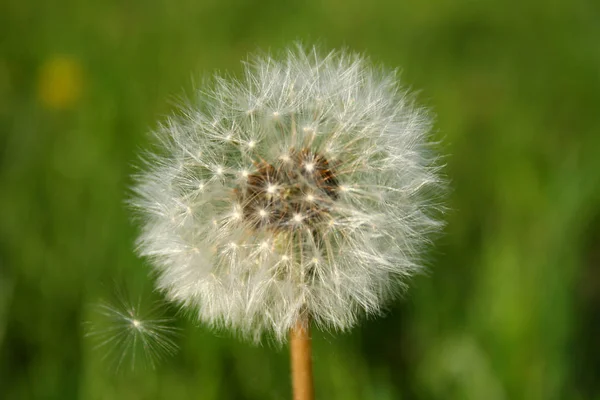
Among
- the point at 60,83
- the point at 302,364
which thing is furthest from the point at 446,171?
the point at 302,364

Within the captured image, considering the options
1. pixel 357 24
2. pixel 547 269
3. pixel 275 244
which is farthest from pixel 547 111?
pixel 275 244

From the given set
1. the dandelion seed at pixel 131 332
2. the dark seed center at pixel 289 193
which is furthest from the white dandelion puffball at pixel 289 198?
the dandelion seed at pixel 131 332

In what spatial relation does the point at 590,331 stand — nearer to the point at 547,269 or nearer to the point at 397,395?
the point at 547,269

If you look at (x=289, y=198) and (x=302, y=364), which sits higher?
(x=289, y=198)

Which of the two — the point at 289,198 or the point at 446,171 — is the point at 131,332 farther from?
the point at 446,171

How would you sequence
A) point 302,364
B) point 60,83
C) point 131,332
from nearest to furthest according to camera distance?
1. point 302,364
2. point 131,332
3. point 60,83

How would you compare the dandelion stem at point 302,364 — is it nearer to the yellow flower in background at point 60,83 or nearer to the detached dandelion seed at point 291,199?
the detached dandelion seed at point 291,199

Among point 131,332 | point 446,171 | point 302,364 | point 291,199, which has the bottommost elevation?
point 302,364

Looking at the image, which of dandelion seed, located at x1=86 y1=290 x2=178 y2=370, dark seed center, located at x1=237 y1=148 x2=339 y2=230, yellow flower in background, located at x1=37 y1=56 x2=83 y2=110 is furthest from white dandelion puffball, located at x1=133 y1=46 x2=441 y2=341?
yellow flower in background, located at x1=37 y1=56 x2=83 y2=110
